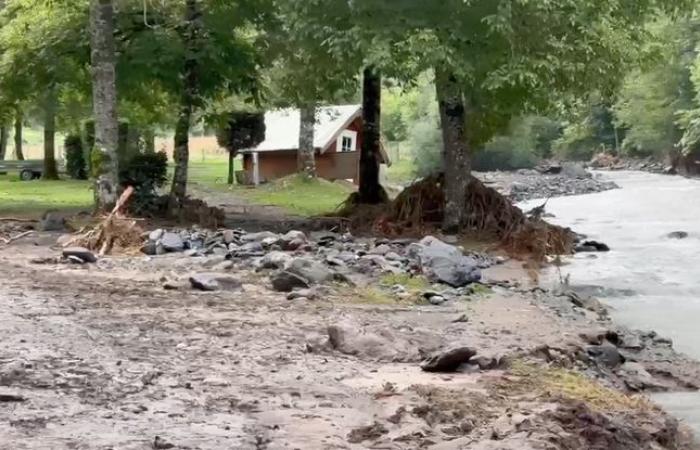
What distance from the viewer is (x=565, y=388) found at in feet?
29.1

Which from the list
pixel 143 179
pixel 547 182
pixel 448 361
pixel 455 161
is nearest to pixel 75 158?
pixel 143 179

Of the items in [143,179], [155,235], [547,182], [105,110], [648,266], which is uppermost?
[105,110]

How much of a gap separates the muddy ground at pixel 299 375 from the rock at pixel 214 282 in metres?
0.25

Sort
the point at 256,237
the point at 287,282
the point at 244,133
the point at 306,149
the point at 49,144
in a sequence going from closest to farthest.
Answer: the point at 287,282 → the point at 256,237 → the point at 306,149 → the point at 49,144 → the point at 244,133

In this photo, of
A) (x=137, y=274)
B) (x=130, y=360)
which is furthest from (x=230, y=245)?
(x=130, y=360)

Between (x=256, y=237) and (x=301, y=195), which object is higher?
(x=256, y=237)

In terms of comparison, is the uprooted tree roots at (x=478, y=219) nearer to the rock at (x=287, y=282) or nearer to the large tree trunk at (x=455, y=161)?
the large tree trunk at (x=455, y=161)

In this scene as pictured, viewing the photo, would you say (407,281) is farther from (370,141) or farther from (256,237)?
(370,141)

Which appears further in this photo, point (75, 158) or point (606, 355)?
point (75, 158)

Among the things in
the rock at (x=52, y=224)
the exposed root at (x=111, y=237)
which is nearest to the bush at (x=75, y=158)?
the rock at (x=52, y=224)

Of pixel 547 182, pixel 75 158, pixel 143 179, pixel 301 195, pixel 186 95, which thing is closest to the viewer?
pixel 186 95

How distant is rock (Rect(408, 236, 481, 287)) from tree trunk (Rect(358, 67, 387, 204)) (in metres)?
9.68

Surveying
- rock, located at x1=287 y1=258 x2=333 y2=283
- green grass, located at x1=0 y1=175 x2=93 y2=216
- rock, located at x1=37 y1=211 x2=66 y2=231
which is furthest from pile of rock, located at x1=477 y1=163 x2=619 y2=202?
rock, located at x1=287 y1=258 x2=333 y2=283

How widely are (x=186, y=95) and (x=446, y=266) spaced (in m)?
9.74
